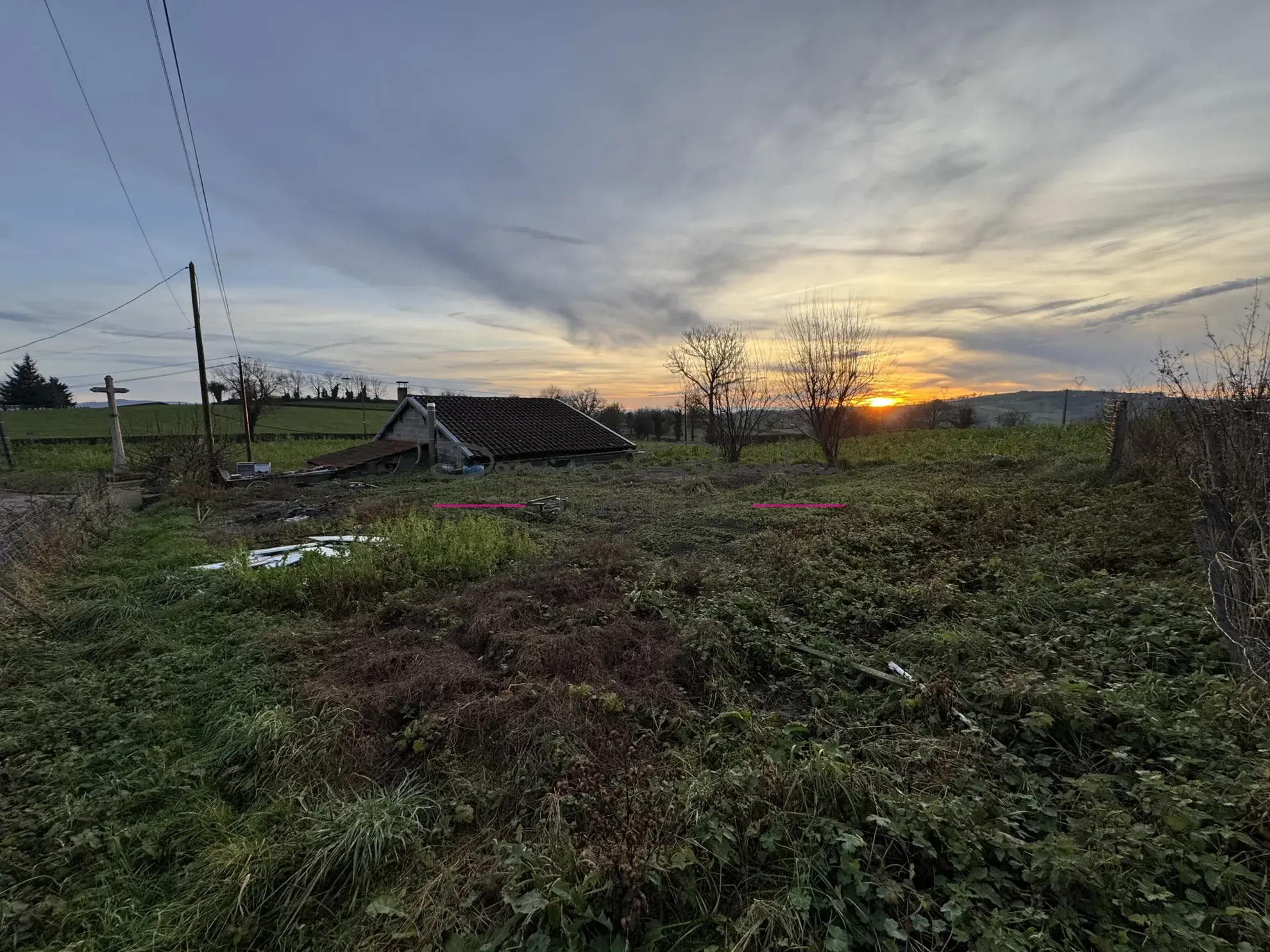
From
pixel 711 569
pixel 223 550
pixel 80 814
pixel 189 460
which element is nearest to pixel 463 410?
pixel 189 460

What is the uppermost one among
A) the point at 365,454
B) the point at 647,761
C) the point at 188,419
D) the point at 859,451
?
the point at 188,419

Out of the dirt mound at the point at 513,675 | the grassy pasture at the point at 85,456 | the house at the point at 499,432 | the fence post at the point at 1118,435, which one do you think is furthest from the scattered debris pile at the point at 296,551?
the grassy pasture at the point at 85,456

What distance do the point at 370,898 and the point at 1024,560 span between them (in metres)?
6.30

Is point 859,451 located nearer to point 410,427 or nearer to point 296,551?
point 410,427

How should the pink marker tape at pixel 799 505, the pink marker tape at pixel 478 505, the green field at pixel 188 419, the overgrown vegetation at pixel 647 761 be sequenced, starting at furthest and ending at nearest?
the green field at pixel 188 419 → the pink marker tape at pixel 478 505 → the pink marker tape at pixel 799 505 → the overgrown vegetation at pixel 647 761

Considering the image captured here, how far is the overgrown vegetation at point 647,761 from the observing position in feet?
6.10

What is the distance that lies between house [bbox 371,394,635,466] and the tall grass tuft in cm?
1091

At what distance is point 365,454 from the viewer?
18.2 m

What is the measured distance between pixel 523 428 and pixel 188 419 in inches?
645

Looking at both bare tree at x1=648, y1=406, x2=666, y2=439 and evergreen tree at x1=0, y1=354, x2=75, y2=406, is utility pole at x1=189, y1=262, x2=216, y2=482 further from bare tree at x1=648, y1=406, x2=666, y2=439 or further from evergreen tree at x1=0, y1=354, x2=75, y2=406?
evergreen tree at x1=0, y1=354, x2=75, y2=406

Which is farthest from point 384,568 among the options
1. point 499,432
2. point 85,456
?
point 85,456

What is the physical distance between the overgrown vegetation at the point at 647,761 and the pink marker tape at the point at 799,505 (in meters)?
3.62

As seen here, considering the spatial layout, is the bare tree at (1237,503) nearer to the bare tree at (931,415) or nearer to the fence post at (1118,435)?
the fence post at (1118,435)

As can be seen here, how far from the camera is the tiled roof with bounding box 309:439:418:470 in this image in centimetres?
1753
